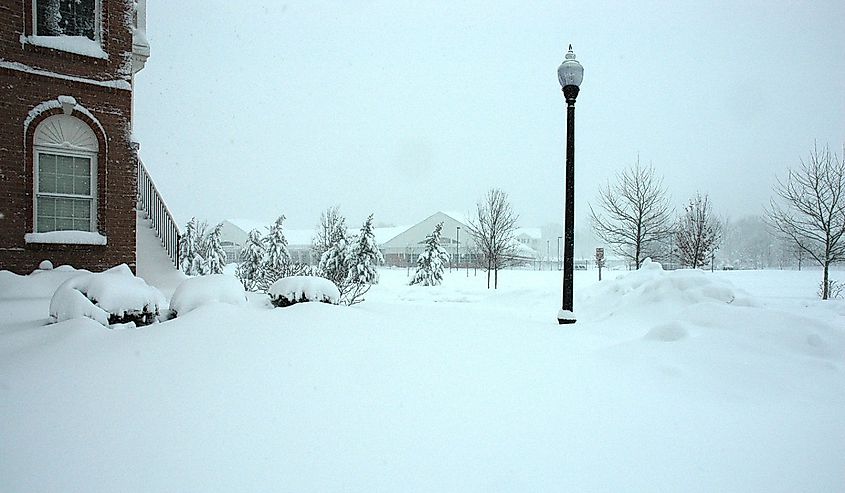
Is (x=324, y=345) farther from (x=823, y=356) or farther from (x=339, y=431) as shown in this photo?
(x=823, y=356)

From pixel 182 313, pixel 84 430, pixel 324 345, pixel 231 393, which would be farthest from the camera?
pixel 182 313

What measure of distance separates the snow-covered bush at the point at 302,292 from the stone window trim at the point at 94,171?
4975 mm

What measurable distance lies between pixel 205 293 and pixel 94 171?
5.81 m

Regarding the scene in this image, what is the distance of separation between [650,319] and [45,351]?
285 inches

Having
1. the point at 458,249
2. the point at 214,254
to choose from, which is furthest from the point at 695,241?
the point at 458,249

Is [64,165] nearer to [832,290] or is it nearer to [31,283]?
[31,283]

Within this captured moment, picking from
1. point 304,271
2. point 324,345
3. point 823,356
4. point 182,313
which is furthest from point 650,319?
point 304,271

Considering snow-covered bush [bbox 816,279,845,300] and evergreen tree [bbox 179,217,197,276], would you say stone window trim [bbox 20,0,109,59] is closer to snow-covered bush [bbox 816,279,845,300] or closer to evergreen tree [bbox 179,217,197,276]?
snow-covered bush [bbox 816,279,845,300]

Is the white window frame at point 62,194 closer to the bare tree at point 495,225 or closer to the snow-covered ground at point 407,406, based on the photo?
the snow-covered ground at point 407,406

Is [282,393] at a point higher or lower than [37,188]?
lower

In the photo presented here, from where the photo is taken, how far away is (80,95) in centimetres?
952

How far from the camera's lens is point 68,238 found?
9.27 meters

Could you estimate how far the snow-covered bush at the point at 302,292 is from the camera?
7.02 m

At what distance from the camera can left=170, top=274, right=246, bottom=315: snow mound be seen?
5770mm
